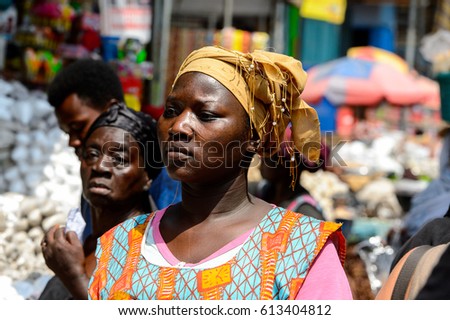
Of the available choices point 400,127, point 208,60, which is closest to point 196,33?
point 400,127

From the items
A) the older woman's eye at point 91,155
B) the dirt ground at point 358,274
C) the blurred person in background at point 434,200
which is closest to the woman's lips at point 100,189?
the older woman's eye at point 91,155

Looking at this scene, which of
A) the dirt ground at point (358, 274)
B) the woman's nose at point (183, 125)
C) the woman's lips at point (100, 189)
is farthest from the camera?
the dirt ground at point (358, 274)

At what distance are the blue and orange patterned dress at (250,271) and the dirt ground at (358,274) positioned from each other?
210cm

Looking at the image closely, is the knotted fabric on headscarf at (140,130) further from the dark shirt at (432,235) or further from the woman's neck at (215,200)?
the dark shirt at (432,235)

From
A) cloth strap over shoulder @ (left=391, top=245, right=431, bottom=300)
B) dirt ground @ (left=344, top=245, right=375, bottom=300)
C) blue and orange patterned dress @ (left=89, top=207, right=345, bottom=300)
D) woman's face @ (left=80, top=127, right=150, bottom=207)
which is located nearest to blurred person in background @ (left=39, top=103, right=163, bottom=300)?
woman's face @ (left=80, top=127, right=150, bottom=207)

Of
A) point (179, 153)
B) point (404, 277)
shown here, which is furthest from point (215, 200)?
point (404, 277)

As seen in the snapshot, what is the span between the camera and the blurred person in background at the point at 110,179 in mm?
2564

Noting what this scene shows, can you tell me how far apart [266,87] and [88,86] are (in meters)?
1.53

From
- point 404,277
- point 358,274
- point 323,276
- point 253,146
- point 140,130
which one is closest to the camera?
point 404,277

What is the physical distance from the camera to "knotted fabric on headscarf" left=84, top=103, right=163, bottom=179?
9.09ft

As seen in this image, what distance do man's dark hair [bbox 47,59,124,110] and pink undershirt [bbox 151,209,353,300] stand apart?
1576 millimetres

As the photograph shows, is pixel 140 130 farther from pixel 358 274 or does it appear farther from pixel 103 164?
pixel 358 274

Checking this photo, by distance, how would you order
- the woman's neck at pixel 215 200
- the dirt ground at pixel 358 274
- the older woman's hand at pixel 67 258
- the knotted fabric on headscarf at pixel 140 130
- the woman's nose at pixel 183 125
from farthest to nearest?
the dirt ground at pixel 358 274 < the knotted fabric on headscarf at pixel 140 130 < the older woman's hand at pixel 67 258 < the woman's neck at pixel 215 200 < the woman's nose at pixel 183 125

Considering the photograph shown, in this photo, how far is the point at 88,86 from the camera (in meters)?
3.36
